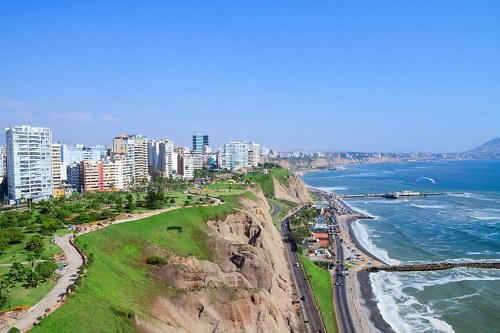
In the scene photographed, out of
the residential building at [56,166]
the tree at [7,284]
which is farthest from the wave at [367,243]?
the residential building at [56,166]

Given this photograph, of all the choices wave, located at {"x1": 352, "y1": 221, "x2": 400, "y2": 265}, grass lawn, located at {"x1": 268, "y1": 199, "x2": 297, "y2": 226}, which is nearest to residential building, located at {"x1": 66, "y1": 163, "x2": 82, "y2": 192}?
grass lawn, located at {"x1": 268, "y1": 199, "x2": 297, "y2": 226}

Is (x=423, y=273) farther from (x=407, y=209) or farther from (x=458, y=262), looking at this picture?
(x=407, y=209)

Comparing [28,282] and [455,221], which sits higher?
[28,282]

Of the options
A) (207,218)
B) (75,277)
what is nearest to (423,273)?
(207,218)

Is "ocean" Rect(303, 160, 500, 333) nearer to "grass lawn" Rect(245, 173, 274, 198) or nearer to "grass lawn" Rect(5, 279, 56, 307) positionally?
"grass lawn" Rect(245, 173, 274, 198)

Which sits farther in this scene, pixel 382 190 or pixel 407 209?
pixel 382 190

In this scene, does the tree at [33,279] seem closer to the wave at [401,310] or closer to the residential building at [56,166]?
the wave at [401,310]
